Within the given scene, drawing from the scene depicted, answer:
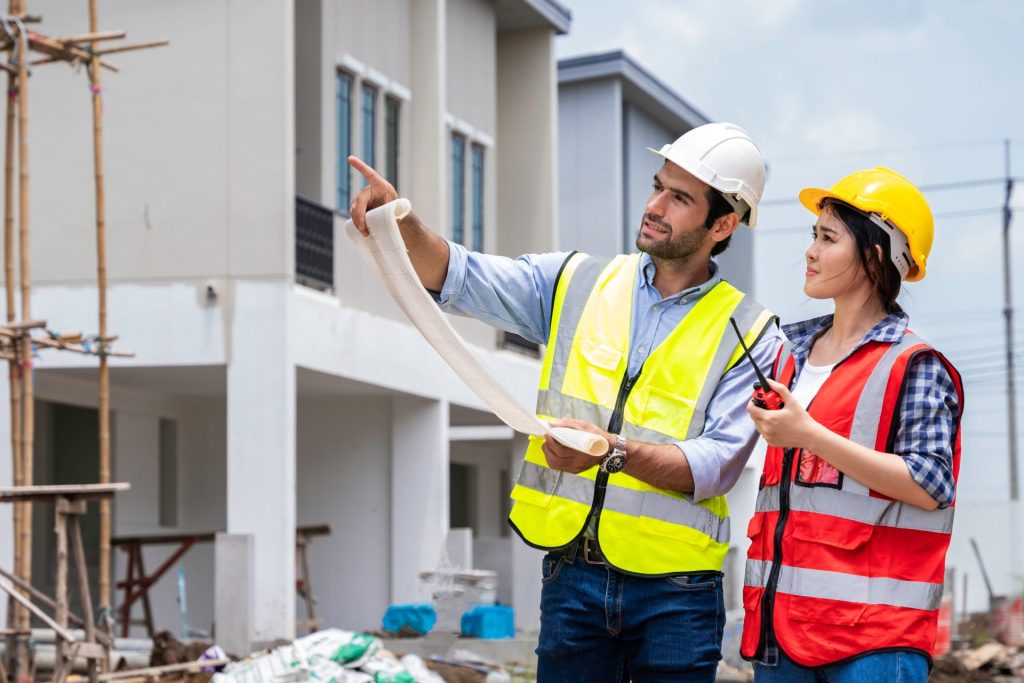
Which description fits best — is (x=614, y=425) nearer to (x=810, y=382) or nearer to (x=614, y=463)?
(x=614, y=463)

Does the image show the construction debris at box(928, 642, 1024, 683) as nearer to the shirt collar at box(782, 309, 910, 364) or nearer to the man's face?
the shirt collar at box(782, 309, 910, 364)

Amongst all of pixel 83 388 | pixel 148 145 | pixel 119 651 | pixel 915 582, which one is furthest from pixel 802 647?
pixel 83 388

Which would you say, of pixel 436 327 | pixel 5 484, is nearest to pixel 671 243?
pixel 436 327

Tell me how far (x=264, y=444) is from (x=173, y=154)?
278 cm

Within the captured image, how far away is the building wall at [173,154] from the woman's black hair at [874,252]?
35.4 feet

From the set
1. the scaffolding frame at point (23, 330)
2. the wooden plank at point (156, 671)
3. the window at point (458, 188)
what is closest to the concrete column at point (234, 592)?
the wooden plank at point (156, 671)

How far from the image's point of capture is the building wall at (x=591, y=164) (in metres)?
25.8

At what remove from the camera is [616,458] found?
3.50 m

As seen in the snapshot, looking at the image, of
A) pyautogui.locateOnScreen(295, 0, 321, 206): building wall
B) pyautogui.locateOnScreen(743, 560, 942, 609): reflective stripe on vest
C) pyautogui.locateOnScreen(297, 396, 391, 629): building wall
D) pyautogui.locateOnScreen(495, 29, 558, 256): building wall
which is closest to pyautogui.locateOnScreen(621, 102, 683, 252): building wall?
pyautogui.locateOnScreen(495, 29, 558, 256): building wall

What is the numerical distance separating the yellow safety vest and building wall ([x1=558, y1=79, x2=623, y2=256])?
71.8 feet

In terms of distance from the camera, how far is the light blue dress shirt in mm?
3676

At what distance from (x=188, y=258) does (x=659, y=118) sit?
1499cm

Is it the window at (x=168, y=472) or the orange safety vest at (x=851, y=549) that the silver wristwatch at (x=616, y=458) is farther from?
the window at (x=168, y=472)

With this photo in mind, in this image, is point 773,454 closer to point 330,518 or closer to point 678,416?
point 678,416
